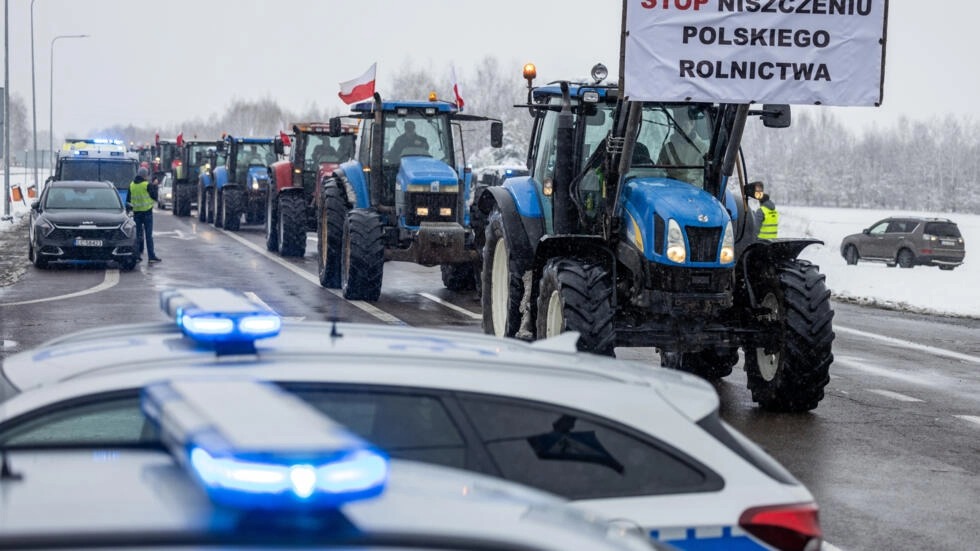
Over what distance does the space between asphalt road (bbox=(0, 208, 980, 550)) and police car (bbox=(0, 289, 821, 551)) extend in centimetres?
338

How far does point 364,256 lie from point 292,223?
8960 millimetres

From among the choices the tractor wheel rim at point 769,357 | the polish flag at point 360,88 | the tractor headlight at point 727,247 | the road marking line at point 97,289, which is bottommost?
the road marking line at point 97,289

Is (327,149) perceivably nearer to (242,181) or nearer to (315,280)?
(315,280)

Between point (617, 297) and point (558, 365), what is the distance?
7.65 m

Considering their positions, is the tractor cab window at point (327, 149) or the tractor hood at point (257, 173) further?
the tractor hood at point (257, 173)

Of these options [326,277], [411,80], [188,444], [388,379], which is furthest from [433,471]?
[411,80]

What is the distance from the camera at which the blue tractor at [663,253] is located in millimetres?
11141

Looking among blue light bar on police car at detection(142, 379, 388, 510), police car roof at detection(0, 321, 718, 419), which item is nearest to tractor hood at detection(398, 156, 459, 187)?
police car roof at detection(0, 321, 718, 419)

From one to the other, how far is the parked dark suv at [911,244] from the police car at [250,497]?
37085 mm

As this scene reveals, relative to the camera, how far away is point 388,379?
13.0ft

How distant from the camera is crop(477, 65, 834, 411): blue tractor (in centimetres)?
1114

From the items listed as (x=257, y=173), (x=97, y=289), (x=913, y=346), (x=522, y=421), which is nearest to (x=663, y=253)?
(x=913, y=346)

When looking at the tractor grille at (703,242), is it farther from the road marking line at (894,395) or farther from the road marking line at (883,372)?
the road marking line at (883,372)

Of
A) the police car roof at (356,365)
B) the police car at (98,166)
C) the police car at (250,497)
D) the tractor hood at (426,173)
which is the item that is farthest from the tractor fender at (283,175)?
the police car at (250,497)
